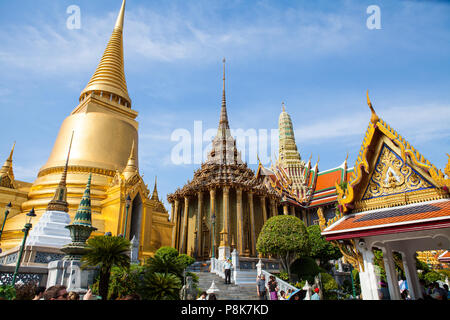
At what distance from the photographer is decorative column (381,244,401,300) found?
7176 mm

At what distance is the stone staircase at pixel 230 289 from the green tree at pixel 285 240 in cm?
291

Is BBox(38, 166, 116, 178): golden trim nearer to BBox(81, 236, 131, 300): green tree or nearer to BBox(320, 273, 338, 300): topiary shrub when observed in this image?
BBox(81, 236, 131, 300): green tree

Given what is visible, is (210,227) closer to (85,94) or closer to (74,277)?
(85,94)

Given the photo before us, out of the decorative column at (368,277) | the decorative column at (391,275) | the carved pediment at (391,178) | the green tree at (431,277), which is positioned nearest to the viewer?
the decorative column at (368,277)

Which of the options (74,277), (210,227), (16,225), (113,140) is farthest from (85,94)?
(74,277)

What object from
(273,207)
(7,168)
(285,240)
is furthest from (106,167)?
(273,207)

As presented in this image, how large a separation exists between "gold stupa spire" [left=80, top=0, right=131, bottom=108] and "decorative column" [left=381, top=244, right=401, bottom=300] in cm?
2103

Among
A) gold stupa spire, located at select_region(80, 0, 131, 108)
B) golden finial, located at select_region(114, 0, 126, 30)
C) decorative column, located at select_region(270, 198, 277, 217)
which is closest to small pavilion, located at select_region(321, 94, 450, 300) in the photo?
decorative column, located at select_region(270, 198, 277, 217)

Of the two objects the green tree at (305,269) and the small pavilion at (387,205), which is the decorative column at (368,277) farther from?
the green tree at (305,269)

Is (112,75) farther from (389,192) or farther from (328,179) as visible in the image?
(328,179)

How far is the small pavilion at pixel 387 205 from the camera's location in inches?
238

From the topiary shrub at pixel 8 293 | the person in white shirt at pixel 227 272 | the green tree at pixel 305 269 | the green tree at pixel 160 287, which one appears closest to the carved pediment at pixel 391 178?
the green tree at pixel 160 287

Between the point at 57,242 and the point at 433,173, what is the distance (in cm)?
1293
